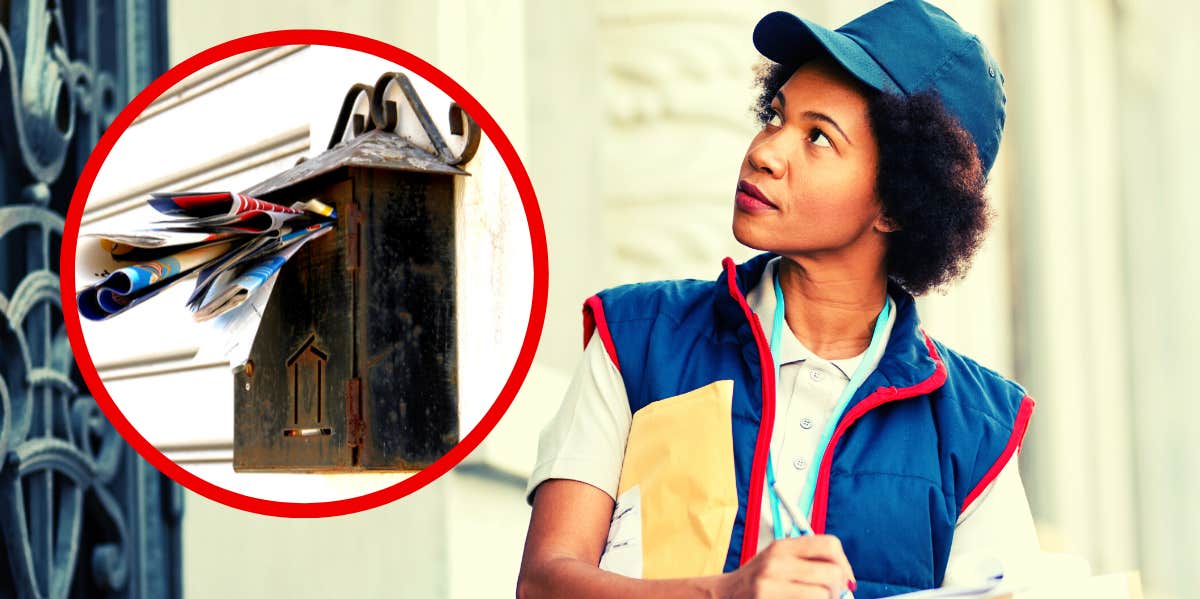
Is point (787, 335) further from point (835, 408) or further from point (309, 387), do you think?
point (309, 387)

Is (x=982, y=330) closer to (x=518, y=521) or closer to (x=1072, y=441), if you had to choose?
(x=1072, y=441)

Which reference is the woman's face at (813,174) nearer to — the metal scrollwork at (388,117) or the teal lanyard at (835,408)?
the teal lanyard at (835,408)

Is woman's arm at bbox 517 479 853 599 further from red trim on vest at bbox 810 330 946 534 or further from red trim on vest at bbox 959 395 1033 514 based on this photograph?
red trim on vest at bbox 959 395 1033 514

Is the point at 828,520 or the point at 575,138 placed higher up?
the point at 575,138

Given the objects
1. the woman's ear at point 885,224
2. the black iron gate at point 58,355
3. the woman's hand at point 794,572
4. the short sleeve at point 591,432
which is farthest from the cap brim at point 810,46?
the black iron gate at point 58,355

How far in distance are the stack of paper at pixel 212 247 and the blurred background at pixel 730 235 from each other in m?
0.78

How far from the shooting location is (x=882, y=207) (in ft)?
4.91

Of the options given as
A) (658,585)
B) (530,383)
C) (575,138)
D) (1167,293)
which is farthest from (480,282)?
(1167,293)

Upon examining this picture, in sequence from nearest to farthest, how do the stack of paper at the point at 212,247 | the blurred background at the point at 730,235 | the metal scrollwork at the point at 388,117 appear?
the stack of paper at the point at 212,247
the metal scrollwork at the point at 388,117
the blurred background at the point at 730,235

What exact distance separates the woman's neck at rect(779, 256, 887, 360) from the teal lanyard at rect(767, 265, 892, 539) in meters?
0.01

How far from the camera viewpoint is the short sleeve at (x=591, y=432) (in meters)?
1.43

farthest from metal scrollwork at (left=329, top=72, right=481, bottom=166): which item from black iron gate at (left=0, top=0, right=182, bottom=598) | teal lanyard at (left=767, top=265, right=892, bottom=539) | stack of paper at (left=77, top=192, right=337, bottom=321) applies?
black iron gate at (left=0, top=0, right=182, bottom=598)

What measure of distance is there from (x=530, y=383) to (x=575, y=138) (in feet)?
2.29

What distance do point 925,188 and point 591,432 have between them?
40 centimetres
